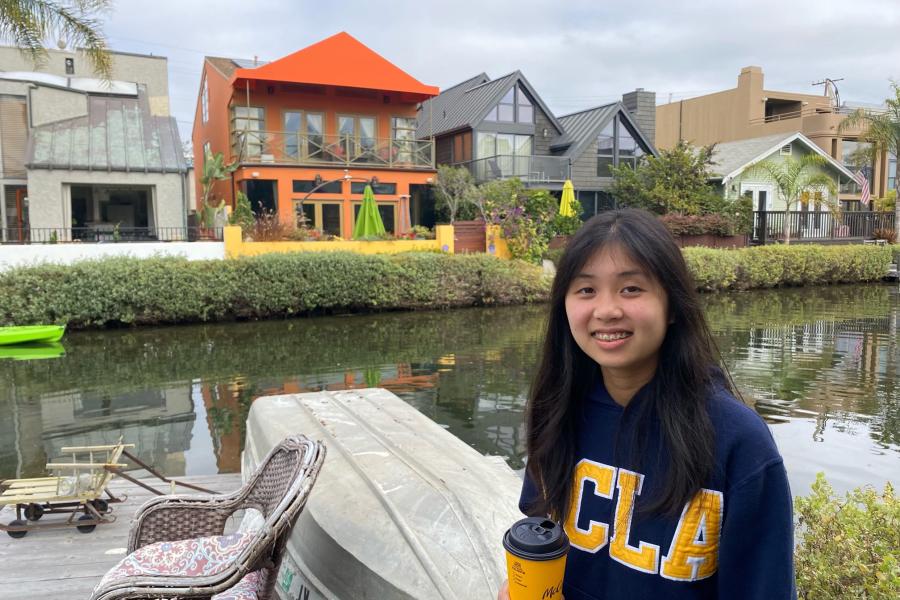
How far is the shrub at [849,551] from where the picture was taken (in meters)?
2.54

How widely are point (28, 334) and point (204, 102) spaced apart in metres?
21.1

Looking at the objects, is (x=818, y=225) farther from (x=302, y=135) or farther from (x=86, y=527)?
(x=86, y=527)

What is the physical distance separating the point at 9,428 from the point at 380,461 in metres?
6.77

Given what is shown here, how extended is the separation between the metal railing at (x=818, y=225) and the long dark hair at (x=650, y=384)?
2976 cm

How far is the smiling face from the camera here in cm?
162

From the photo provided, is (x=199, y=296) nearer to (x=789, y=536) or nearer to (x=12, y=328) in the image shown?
(x=12, y=328)

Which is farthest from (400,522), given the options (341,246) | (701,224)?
(701,224)

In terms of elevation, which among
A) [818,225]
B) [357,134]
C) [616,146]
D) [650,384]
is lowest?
[650,384]

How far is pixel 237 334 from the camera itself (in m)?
15.6

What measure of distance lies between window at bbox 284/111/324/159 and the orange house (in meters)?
0.04

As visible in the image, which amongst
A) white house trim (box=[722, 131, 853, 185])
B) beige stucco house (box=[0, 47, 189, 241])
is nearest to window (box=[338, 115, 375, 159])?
beige stucco house (box=[0, 47, 189, 241])

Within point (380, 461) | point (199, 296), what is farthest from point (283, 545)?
point (199, 296)

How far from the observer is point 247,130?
77.1 feet

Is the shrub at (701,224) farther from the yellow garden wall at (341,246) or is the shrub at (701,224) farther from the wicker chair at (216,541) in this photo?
the wicker chair at (216,541)
